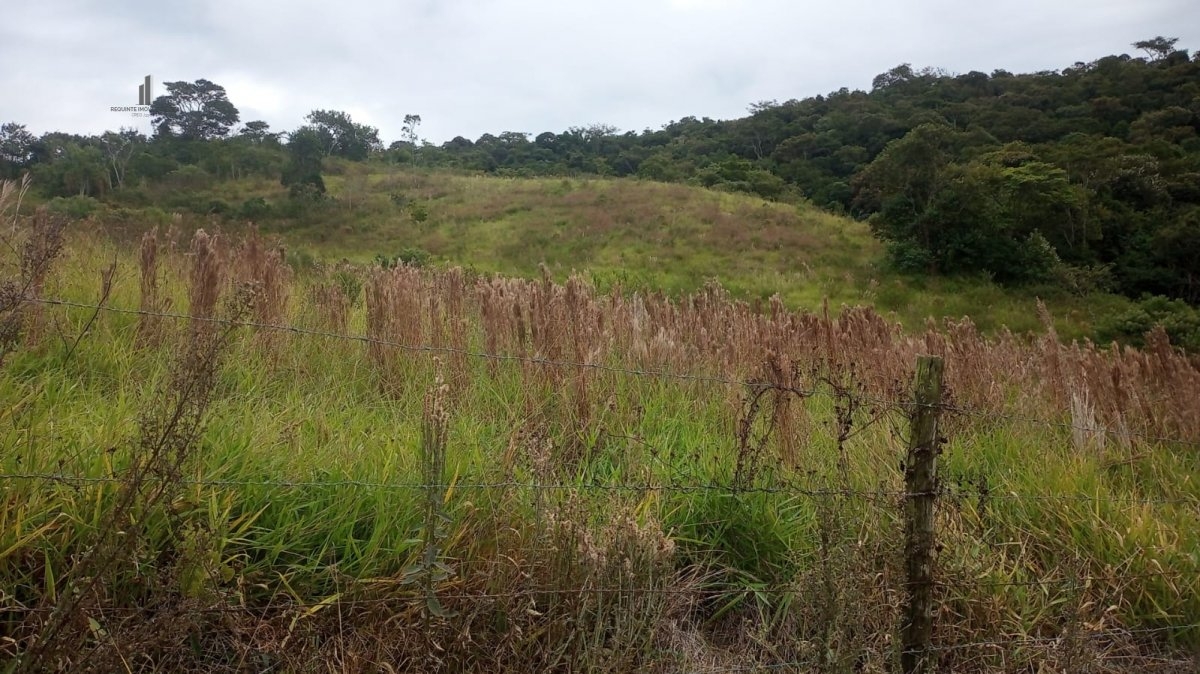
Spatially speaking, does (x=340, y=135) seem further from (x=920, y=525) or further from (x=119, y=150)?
(x=920, y=525)

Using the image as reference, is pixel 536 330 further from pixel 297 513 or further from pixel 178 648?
pixel 178 648

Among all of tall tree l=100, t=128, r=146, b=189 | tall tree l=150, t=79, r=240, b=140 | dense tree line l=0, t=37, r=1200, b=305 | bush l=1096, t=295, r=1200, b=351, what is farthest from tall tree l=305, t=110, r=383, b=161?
bush l=1096, t=295, r=1200, b=351

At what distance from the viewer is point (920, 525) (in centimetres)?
209

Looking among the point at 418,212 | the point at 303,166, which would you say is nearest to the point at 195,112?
the point at 303,166

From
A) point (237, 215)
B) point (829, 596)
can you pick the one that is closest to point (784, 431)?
point (829, 596)

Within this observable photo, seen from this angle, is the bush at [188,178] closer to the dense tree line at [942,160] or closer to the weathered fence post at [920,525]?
the dense tree line at [942,160]

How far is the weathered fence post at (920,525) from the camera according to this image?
208 centimetres

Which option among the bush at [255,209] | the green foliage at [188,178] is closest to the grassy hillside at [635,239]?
the bush at [255,209]

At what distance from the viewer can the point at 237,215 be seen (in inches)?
1090

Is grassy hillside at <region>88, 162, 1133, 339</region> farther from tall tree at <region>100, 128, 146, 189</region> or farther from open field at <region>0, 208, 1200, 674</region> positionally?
open field at <region>0, 208, 1200, 674</region>

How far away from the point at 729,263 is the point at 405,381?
21.8 m

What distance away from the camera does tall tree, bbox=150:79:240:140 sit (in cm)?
3756

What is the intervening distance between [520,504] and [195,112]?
46.4 metres

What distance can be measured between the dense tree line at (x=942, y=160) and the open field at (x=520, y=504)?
854 inches
